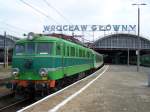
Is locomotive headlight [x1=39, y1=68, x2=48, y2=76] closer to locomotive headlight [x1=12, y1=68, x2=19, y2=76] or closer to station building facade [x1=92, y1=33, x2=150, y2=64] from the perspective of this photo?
locomotive headlight [x1=12, y1=68, x2=19, y2=76]

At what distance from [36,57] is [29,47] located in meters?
0.83

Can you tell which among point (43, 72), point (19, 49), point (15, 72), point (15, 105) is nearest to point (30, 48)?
point (19, 49)

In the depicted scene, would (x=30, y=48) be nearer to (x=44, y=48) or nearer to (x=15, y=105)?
(x=44, y=48)

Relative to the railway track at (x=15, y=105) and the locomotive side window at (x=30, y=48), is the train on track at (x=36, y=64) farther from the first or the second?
the railway track at (x=15, y=105)

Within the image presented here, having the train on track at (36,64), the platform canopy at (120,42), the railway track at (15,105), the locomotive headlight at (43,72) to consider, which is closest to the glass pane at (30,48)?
the train on track at (36,64)

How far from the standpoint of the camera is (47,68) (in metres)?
16.0

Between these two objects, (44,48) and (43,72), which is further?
(44,48)

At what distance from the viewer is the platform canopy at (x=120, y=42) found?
110 m

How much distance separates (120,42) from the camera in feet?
365

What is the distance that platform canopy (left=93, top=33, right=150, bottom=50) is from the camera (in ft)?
360

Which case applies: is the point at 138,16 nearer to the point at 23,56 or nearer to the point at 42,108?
the point at 23,56

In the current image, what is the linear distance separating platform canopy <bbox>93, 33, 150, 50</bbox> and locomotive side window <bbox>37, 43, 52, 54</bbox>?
92.6 m

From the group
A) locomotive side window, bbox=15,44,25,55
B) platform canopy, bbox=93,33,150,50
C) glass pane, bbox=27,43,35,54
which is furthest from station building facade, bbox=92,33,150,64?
glass pane, bbox=27,43,35,54

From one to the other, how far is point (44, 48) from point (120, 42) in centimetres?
9623
